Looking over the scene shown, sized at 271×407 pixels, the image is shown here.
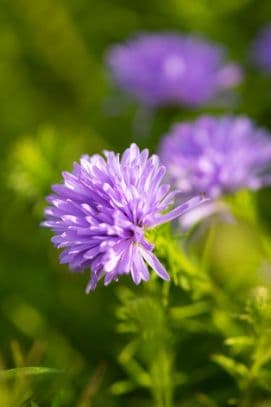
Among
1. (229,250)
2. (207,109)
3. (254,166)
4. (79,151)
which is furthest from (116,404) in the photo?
(207,109)

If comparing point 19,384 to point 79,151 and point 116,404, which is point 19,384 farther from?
point 79,151

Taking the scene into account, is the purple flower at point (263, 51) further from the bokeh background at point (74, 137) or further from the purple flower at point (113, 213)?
the purple flower at point (113, 213)

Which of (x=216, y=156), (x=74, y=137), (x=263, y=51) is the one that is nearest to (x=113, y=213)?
(x=216, y=156)

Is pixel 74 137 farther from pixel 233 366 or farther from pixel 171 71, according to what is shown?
pixel 233 366

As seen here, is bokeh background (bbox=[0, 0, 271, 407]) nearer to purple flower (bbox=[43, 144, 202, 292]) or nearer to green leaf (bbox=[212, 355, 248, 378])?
green leaf (bbox=[212, 355, 248, 378])

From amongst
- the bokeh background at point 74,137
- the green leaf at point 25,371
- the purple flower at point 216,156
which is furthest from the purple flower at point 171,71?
the green leaf at point 25,371

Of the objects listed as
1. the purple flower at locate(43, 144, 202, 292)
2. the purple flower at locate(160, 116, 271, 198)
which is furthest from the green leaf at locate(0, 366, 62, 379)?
the purple flower at locate(160, 116, 271, 198)

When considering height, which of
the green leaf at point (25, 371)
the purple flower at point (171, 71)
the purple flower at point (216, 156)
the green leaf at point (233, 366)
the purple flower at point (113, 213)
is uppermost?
the purple flower at point (171, 71)
